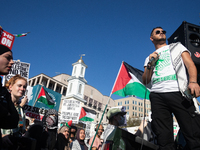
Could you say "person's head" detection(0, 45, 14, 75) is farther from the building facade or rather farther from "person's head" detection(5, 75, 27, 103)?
the building facade

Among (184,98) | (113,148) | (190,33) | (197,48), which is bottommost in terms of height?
(113,148)

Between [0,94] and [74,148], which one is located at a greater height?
[0,94]

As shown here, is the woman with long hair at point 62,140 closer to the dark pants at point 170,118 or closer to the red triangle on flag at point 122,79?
the red triangle on flag at point 122,79

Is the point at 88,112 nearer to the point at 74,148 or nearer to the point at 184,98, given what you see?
the point at 74,148

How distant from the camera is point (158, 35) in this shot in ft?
8.11

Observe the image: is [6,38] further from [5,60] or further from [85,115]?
[5,60]

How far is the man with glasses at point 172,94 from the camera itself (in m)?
1.72

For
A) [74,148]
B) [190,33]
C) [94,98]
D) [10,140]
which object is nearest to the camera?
[10,140]

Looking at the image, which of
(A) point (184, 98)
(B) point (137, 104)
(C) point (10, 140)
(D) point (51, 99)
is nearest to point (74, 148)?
(C) point (10, 140)

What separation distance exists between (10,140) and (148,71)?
1789mm

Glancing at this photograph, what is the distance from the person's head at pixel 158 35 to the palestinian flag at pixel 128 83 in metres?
3.94

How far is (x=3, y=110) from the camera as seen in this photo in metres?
1.20

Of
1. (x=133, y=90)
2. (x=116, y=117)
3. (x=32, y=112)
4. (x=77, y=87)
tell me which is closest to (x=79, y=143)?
(x=116, y=117)

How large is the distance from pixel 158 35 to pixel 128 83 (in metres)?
4.20
